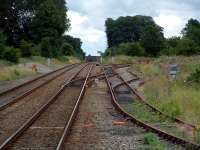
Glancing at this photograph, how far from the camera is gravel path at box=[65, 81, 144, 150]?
1231 cm

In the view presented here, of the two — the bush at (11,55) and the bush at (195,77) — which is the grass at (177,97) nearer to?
the bush at (195,77)

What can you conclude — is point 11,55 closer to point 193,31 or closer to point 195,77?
point 195,77

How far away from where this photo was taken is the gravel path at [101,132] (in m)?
12.3

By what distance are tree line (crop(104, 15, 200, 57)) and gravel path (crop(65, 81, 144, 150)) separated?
148 ft

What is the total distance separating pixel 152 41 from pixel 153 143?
92.8m

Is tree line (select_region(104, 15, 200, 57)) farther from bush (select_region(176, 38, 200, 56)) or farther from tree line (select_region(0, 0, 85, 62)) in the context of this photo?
tree line (select_region(0, 0, 85, 62))

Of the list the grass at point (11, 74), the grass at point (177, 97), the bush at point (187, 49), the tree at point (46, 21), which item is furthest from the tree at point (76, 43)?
the grass at point (177, 97)

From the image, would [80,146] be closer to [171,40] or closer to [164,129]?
[164,129]

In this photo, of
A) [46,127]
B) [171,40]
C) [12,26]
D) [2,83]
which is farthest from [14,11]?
[46,127]

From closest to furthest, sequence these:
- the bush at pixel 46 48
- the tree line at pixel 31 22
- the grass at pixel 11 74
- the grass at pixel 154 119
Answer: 1. the grass at pixel 154 119
2. the grass at pixel 11 74
3. the bush at pixel 46 48
4. the tree line at pixel 31 22

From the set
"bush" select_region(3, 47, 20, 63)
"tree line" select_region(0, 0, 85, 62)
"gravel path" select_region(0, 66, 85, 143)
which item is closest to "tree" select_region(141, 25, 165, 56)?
"tree line" select_region(0, 0, 85, 62)

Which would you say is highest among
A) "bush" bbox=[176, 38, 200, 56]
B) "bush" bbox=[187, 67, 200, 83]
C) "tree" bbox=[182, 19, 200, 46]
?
"tree" bbox=[182, 19, 200, 46]

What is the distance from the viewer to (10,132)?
1404 cm

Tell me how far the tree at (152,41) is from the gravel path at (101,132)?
82785mm
